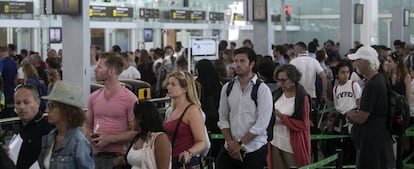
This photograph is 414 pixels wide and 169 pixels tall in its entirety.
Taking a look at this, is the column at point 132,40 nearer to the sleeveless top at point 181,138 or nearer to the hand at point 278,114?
the hand at point 278,114

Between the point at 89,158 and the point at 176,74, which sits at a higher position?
the point at 176,74

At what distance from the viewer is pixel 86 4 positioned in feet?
34.7

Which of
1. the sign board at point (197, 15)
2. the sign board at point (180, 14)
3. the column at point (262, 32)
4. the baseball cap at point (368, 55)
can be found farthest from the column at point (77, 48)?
the sign board at point (197, 15)

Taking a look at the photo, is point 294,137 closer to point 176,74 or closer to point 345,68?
point 176,74

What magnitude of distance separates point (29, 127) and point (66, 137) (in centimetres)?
39

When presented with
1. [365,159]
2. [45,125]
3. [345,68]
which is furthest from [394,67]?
[45,125]

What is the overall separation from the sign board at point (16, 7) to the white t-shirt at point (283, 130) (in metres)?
14.4

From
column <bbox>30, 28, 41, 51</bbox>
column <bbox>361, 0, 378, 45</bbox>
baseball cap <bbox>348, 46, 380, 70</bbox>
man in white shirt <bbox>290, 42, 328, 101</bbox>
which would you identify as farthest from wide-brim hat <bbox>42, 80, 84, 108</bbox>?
Answer: column <bbox>361, 0, 378, 45</bbox>

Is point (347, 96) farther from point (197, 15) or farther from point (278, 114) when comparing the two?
point (197, 15)

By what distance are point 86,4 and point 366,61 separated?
4853 mm

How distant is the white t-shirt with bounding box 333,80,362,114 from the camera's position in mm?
9414

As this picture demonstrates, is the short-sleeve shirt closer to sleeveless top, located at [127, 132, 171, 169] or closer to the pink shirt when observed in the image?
the pink shirt

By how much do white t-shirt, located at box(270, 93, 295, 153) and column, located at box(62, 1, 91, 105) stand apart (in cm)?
405

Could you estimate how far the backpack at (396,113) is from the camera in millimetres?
7000
